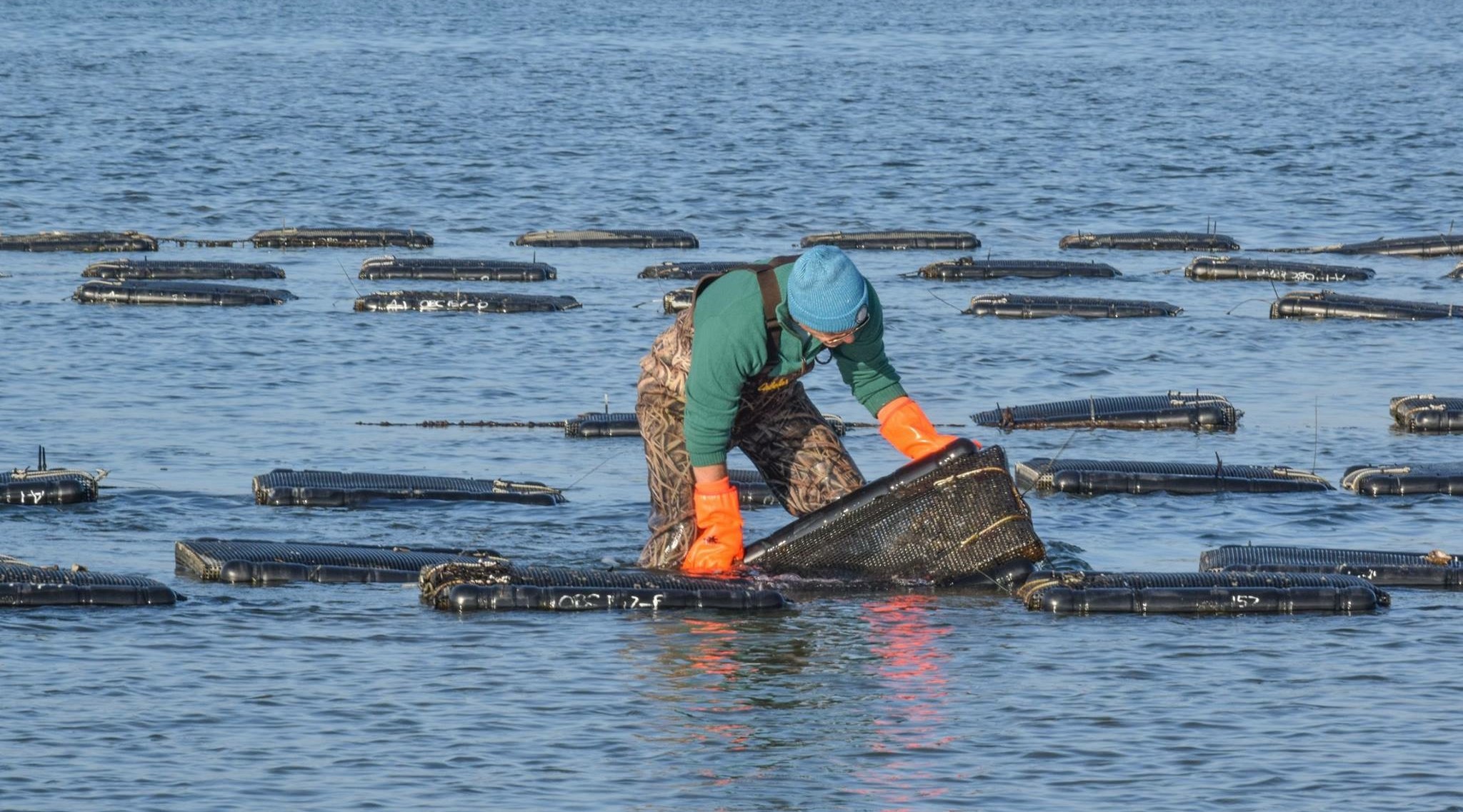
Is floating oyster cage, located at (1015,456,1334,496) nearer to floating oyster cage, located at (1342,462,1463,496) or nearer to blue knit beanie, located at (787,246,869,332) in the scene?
floating oyster cage, located at (1342,462,1463,496)

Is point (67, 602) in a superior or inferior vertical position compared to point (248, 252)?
inferior

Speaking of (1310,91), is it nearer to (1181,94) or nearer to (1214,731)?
(1181,94)

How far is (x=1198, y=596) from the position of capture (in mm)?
10195

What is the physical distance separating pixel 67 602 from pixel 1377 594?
→ 621cm

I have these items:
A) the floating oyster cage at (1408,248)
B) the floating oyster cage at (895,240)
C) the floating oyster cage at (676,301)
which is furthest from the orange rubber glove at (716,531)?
the floating oyster cage at (1408,248)

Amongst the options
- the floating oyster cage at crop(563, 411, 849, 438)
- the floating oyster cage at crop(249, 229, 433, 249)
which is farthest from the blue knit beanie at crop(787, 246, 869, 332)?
the floating oyster cage at crop(249, 229, 433, 249)

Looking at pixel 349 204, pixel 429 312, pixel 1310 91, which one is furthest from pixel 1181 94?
pixel 429 312

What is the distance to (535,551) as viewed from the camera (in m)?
11.7

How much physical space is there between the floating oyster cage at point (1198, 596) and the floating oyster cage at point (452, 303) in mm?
11731

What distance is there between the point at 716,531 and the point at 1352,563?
3.36 metres

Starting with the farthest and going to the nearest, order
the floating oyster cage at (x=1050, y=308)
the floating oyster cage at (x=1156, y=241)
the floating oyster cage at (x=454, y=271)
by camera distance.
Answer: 1. the floating oyster cage at (x=1156, y=241)
2. the floating oyster cage at (x=454, y=271)
3. the floating oyster cage at (x=1050, y=308)

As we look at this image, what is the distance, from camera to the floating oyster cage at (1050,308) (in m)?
21.1

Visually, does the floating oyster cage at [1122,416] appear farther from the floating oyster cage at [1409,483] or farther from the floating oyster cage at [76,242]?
the floating oyster cage at [76,242]

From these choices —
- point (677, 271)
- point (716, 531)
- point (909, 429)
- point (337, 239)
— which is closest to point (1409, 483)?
point (909, 429)
